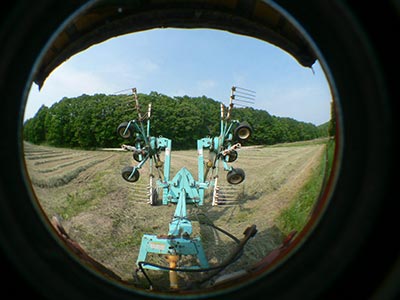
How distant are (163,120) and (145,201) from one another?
134cm

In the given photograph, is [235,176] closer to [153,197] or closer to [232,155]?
[232,155]

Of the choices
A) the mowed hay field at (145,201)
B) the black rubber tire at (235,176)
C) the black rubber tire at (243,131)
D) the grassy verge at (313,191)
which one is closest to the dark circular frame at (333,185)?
the grassy verge at (313,191)

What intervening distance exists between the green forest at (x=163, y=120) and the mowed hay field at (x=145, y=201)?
21 centimetres

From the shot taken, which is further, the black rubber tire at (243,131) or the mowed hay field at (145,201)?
the black rubber tire at (243,131)

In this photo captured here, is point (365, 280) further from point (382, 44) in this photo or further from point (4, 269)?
point (4, 269)

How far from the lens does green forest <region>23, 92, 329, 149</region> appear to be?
10.6 ft

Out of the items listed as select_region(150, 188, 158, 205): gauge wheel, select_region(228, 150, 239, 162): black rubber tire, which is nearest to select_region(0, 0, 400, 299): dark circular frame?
select_region(228, 150, 239, 162): black rubber tire

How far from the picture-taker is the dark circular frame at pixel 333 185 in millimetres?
571

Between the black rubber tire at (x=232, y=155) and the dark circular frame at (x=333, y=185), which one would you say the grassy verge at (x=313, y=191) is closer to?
the dark circular frame at (x=333, y=185)

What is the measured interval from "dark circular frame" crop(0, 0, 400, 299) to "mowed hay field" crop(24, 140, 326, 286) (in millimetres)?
1489

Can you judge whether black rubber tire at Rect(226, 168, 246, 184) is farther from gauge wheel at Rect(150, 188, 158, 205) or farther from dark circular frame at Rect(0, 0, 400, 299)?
dark circular frame at Rect(0, 0, 400, 299)

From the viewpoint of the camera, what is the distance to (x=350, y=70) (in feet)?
1.96

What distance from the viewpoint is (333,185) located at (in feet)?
2.13

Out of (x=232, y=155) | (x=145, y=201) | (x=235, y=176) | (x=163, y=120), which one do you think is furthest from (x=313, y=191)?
(x=145, y=201)
